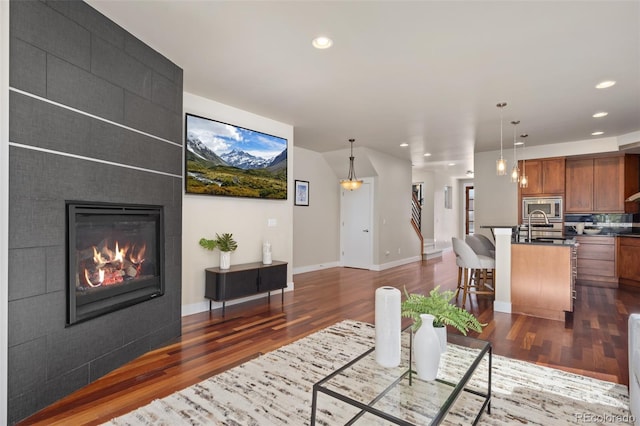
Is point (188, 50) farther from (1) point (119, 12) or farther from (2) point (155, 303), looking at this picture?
(2) point (155, 303)

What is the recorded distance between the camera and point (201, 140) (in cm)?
409

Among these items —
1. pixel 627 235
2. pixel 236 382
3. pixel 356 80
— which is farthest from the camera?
pixel 627 235

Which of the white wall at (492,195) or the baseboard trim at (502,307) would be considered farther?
the white wall at (492,195)

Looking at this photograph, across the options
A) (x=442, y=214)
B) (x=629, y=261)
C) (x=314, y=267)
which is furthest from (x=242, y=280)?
(x=442, y=214)

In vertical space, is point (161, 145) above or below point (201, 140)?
below

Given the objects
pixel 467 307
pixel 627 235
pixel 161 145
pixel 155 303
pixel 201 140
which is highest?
pixel 201 140

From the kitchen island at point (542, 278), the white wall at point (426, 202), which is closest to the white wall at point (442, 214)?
the white wall at point (426, 202)

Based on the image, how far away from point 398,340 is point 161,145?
2.58m

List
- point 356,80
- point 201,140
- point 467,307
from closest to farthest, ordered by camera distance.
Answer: point 356,80, point 201,140, point 467,307

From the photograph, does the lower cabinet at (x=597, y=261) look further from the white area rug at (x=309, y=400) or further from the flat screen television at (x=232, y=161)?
the flat screen television at (x=232, y=161)

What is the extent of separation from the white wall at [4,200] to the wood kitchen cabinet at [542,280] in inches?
191

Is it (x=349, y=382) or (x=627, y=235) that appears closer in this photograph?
(x=349, y=382)

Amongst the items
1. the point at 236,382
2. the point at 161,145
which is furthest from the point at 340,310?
the point at 161,145

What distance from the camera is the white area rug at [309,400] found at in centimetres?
195
